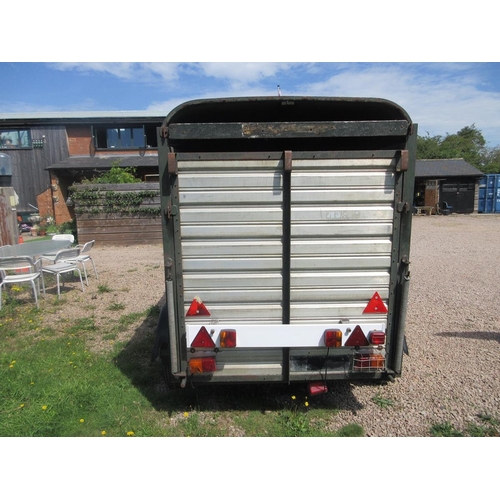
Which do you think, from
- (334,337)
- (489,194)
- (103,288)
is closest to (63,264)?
(103,288)

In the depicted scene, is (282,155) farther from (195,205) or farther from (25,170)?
(25,170)

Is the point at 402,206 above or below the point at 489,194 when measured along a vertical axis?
above

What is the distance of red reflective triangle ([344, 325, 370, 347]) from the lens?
284 cm

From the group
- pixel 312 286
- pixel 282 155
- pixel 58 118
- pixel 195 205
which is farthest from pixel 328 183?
pixel 58 118

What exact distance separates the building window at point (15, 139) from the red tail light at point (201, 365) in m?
24.6

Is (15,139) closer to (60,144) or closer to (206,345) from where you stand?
(60,144)

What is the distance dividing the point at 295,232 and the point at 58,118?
→ 23861 millimetres

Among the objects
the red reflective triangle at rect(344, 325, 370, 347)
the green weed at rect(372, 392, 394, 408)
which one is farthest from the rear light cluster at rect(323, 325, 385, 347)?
the green weed at rect(372, 392, 394, 408)

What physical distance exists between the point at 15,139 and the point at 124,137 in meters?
6.85

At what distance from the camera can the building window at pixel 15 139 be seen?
2214cm

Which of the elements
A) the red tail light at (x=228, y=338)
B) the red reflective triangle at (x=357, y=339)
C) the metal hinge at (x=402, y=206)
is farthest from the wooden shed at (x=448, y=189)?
the red tail light at (x=228, y=338)

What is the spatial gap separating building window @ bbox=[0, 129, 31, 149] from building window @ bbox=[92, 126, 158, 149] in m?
4.32

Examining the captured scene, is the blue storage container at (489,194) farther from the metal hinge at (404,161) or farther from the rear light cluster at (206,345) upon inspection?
the rear light cluster at (206,345)

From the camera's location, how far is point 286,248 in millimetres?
2848
